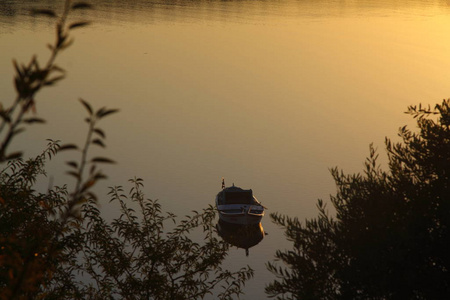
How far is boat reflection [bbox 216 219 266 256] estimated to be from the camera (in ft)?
127

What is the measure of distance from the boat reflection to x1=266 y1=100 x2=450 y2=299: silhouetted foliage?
72.7ft

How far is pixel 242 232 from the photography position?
3903 centimetres

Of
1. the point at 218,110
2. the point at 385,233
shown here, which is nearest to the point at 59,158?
the point at 218,110

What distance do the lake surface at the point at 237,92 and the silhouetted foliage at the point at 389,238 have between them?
18274 mm

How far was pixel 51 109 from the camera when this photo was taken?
198 feet

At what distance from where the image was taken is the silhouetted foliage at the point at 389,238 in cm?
1312

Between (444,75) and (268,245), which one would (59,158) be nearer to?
(268,245)

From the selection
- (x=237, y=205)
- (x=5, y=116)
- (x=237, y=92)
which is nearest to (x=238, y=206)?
(x=237, y=205)

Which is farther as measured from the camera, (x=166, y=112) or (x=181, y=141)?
(x=166, y=112)

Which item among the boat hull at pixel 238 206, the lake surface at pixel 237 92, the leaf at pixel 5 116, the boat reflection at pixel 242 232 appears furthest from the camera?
the lake surface at pixel 237 92

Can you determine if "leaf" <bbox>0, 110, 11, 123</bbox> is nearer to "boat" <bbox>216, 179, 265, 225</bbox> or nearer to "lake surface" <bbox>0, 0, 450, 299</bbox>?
"lake surface" <bbox>0, 0, 450, 299</bbox>

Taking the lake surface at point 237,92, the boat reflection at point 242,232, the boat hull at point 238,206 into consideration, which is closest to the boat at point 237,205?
the boat hull at point 238,206

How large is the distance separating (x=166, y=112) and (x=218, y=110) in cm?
515

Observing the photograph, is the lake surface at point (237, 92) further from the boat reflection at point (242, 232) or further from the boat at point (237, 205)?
the boat at point (237, 205)
